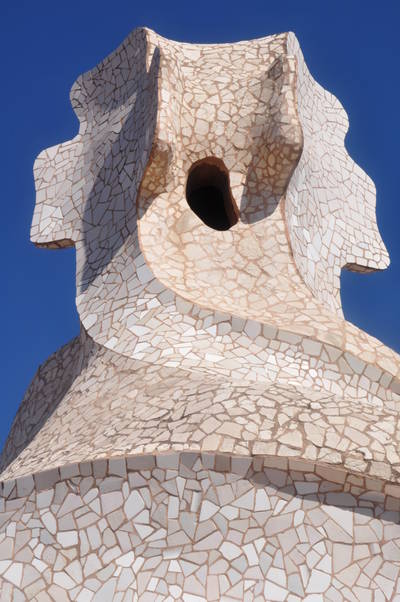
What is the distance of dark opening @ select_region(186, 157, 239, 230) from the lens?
846 centimetres

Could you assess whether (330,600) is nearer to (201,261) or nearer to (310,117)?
(201,261)

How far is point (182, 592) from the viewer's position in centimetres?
515

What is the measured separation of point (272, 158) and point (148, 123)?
1.01 m

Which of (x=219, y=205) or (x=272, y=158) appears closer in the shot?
(x=272, y=158)

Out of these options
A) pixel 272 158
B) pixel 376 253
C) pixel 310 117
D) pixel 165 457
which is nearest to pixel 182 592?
pixel 165 457

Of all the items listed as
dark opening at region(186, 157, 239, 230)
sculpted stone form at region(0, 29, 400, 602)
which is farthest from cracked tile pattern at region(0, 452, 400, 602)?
dark opening at region(186, 157, 239, 230)

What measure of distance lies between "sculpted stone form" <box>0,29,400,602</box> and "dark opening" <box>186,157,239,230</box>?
2cm

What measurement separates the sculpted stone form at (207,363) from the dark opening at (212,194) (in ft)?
0.08

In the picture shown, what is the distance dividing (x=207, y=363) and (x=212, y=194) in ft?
9.27

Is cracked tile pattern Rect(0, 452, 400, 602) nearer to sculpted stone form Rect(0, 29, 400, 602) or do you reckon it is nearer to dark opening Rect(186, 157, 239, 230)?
sculpted stone form Rect(0, 29, 400, 602)

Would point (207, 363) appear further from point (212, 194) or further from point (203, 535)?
point (212, 194)

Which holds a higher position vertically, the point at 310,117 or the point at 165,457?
the point at 310,117

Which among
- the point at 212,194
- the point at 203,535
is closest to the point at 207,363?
the point at 203,535

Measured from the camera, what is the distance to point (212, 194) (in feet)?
29.8
